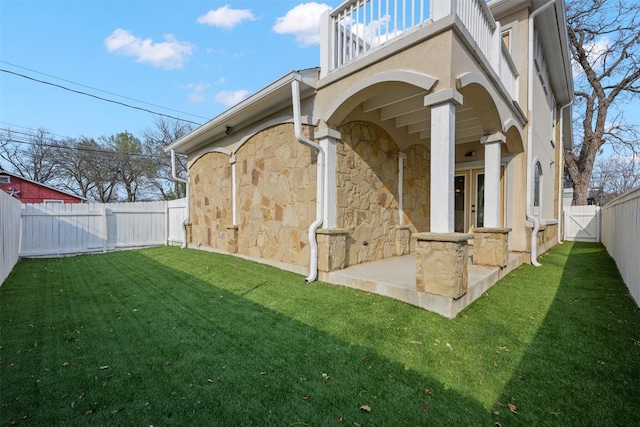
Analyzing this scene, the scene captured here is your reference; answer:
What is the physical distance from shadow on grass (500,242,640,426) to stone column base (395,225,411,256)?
107 inches

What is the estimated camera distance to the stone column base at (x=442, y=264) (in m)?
3.25

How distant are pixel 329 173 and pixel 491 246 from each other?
10.0 feet

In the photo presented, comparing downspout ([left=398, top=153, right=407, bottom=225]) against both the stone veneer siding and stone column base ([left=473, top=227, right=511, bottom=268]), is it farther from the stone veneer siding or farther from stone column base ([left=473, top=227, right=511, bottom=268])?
the stone veneer siding

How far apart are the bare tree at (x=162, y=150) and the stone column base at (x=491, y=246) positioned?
840 inches

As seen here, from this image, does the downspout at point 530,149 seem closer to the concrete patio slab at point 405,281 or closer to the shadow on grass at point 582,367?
the concrete patio slab at point 405,281

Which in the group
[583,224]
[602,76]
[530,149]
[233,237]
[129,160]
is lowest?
[233,237]

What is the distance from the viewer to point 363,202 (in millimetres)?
5410

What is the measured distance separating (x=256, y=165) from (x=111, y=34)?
7.09 metres

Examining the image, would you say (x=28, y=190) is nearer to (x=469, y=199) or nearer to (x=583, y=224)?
(x=469, y=199)

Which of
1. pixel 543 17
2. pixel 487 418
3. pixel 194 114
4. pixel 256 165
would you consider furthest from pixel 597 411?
pixel 194 114

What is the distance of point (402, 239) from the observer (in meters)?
6.29

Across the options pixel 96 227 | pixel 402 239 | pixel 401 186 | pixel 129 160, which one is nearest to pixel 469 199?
pixel 401 186

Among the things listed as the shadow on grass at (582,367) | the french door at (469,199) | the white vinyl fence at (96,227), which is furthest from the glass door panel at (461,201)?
the white vinyl fence at (96,227)

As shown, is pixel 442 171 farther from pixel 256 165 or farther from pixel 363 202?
pixel 256 165
